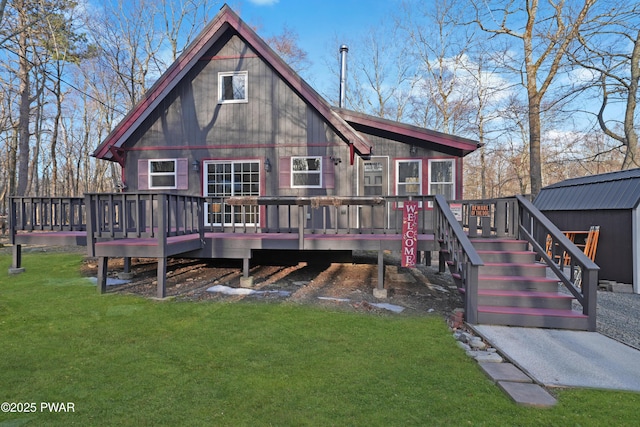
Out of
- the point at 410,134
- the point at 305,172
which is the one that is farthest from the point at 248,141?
the point at 410,134

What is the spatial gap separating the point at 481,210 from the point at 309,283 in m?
4.00

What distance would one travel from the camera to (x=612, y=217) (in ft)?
27.8

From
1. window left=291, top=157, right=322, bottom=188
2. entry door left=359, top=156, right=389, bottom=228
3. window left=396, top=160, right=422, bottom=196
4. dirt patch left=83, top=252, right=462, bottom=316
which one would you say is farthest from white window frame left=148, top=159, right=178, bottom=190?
window left=396, top=160, right=422, bottom=196

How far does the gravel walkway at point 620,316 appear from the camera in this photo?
15.4ft

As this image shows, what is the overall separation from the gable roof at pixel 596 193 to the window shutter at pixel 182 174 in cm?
1125

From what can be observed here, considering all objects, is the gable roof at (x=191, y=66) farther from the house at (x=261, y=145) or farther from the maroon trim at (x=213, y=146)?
the maroon trim at (x=213, y=146)

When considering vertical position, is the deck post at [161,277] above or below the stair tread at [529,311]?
above

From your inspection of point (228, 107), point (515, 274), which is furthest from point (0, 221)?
point (515, 274)

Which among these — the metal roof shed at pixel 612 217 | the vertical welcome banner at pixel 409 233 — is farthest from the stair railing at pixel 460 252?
the metal roof shed at pixel 612 217

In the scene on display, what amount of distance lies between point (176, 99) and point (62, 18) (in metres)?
12.3

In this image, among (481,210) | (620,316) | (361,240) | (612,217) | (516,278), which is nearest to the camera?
(516,278)

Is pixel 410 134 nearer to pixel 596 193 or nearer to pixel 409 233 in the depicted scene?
pixel 409 233

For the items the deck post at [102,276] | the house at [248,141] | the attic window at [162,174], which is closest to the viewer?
the deck post at [102,276]

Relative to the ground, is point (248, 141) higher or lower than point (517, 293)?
higher
